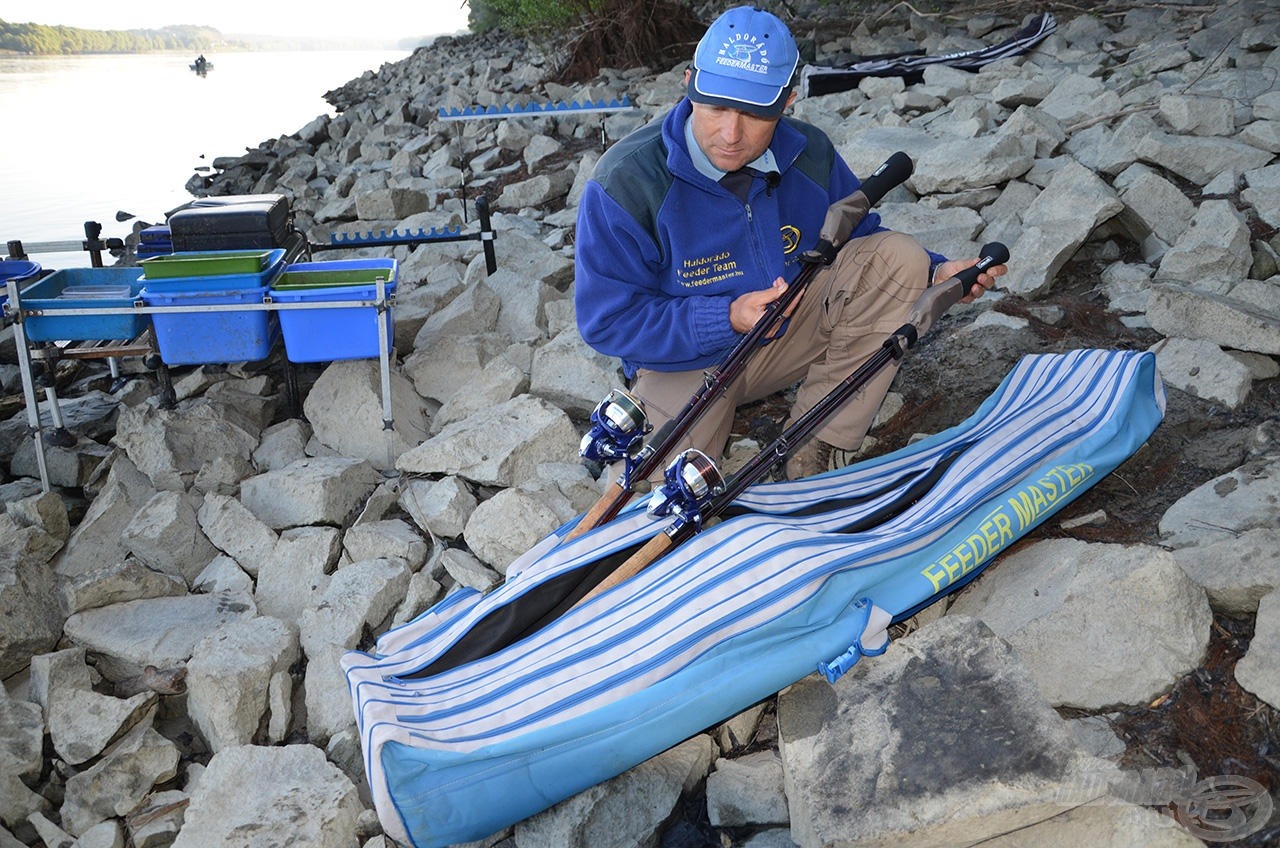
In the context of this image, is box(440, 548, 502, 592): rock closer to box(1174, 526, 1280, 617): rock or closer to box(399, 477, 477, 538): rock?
box(399, 477, 477, 538): rock

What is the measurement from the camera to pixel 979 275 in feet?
8.09

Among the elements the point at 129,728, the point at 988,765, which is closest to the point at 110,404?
the point at 129,728

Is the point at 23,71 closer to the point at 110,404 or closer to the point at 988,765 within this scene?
the point at 110,404

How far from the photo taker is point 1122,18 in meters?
6.54

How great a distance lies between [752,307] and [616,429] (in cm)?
46

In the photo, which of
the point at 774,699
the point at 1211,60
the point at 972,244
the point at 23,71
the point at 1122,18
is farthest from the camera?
the point at 23,71

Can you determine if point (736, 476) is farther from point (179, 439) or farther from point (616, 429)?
point (179, 439)

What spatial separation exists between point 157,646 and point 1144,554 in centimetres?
257

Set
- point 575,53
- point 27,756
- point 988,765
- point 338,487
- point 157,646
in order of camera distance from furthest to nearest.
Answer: point 575,53
point 338,487
point 157,646
point 27,756
point 988,765

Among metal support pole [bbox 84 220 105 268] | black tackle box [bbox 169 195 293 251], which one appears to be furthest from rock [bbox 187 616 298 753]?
metal support pole [bbox 84 220 105 268]

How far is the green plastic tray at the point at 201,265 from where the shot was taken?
346cm

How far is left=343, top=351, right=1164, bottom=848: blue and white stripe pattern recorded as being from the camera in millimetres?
1998

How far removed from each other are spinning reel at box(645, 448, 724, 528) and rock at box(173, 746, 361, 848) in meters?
0.98

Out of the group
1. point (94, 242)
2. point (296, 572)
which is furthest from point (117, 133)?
point (296, 572)
